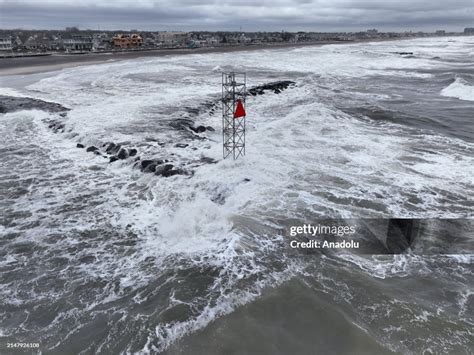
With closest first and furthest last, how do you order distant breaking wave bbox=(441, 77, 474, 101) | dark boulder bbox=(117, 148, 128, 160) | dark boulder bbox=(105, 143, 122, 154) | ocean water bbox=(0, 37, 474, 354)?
ocean water bbox=(0, 37, 474, 354) → dark boulder bbox=(117, 148, 128, 160) → dark boulder bbox=(105, 143, 122, 154) → distant breaking wave bbox=(441, 77, 474, 101)

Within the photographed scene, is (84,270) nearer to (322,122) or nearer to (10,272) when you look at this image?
(10,272)

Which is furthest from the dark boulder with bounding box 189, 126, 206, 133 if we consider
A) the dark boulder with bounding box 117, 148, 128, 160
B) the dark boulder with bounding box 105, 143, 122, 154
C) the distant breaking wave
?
the distant breaking wave

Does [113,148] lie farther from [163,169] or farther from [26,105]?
[26,105]

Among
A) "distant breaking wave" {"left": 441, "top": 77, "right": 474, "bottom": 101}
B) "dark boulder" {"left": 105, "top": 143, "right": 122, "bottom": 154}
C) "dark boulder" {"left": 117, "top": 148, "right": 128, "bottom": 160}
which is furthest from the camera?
"distant breaking wave" {"left": 441, "top": 77, "right": 474, "bottom": 101}

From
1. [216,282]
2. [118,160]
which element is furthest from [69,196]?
[216,282]

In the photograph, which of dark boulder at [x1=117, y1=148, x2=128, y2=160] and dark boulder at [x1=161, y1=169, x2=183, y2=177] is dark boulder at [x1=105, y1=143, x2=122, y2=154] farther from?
dark boulder at [x1=161, y1=169, x2=183, y2=177]

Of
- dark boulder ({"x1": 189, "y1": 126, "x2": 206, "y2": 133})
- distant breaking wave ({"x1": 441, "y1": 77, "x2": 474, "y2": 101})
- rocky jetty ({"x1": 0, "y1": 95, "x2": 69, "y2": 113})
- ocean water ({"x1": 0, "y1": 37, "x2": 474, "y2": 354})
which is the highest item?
distant breaking wave ({"x1": 441, "y1": 77, "x2": 474, "y2": 101})

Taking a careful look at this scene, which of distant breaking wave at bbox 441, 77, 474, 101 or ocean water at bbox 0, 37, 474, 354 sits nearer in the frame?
ocean water at bbox 0, 37, 474, 354

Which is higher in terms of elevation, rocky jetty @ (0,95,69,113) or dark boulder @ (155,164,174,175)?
rocky jetty @ (0,95,69,113)
